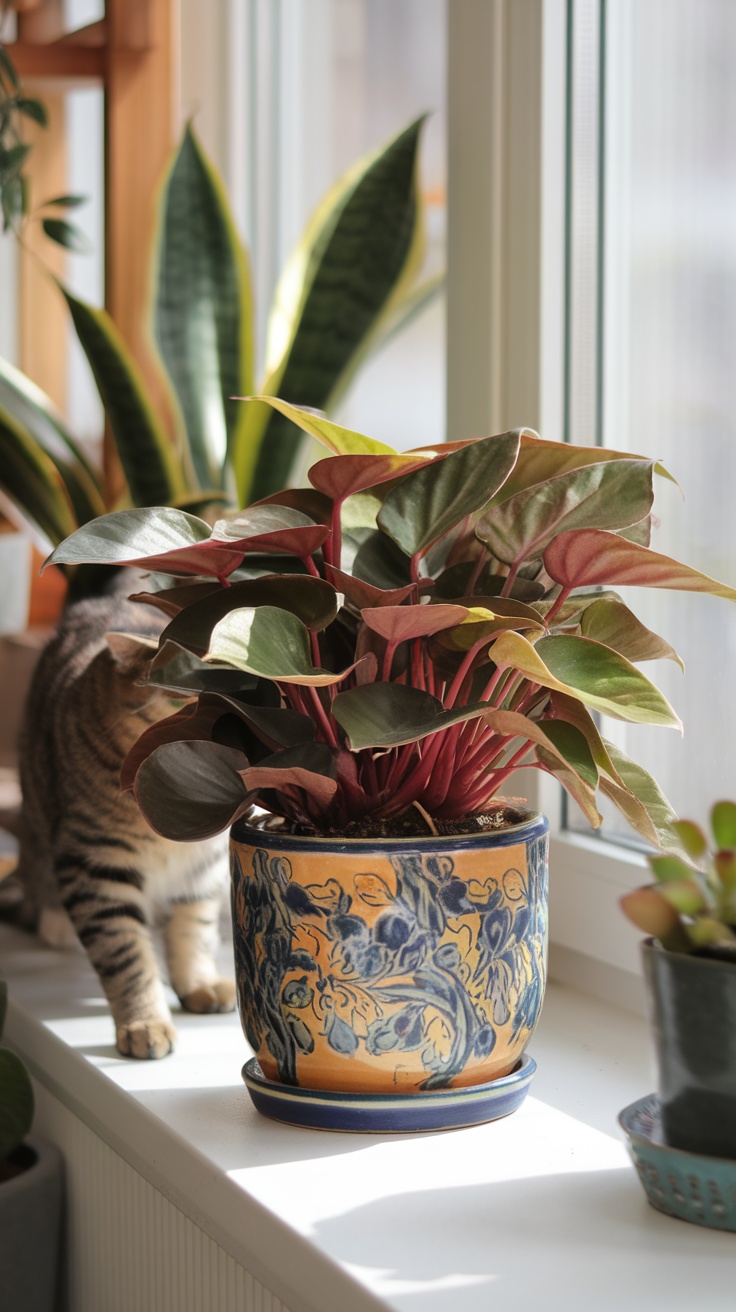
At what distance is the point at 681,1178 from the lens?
601 mm

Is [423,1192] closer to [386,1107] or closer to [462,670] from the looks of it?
[386,1107]

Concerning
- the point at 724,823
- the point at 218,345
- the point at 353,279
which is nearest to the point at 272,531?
the point at 724,823

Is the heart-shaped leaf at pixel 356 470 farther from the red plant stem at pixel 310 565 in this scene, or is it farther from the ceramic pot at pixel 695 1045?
the ceramic pot at pixel 695 1045

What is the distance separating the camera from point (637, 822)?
684 mm

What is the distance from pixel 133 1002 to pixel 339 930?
1.03 ft

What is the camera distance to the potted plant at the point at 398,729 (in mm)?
635

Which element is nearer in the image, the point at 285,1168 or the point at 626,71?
the point at 285,1168

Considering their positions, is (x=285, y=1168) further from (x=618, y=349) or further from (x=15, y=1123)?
(x=618, y=349)

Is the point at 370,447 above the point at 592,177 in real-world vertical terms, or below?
below

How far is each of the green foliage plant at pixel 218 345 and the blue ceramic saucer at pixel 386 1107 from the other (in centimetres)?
68

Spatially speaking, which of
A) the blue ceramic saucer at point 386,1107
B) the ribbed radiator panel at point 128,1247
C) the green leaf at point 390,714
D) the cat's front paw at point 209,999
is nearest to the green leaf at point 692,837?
the green leaf at point 390,714

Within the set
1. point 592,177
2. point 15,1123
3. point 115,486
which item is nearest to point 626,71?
point 592,177

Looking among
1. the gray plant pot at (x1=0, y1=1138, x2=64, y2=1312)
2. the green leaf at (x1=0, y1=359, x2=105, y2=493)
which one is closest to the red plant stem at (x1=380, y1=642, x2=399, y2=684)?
the gray plant pot at (x1=0, y1=1138, x2=64, y2=1312)

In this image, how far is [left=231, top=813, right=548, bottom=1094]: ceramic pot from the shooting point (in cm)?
68
